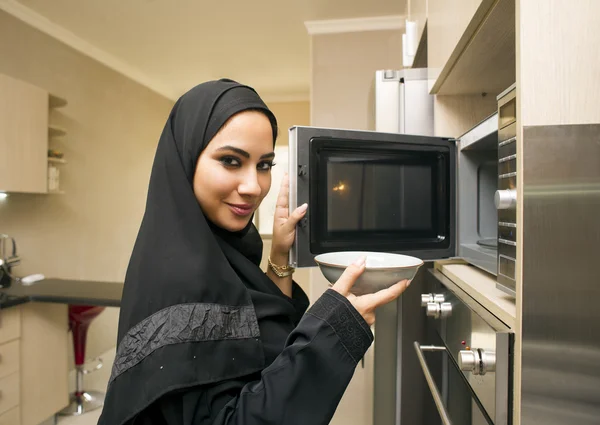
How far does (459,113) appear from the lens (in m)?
0.96

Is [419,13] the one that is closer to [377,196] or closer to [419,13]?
[419,13]

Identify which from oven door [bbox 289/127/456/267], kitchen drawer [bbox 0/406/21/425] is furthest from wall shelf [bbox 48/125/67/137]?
oven door [bbox 289/127/456/267]

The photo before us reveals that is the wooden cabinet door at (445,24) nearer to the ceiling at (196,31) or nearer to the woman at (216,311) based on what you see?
the woman at (216,311)

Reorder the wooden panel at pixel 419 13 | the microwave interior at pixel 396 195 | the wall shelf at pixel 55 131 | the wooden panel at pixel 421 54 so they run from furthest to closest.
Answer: the wall shelf at pixel 55 131
the wooden panel at pixel 421 54
the wooden panel at pixel 419 13
the microwave interior at pixel 396 195

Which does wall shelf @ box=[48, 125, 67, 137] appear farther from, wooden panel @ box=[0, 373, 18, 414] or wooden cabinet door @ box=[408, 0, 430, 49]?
wooden cabinet door @ box=[408, 0, 430, 49]

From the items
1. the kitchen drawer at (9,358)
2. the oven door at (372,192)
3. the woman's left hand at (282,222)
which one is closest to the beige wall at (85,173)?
the kitchen drawer at (9,358)

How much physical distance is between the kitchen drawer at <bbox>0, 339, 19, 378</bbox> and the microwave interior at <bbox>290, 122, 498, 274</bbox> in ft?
5.70

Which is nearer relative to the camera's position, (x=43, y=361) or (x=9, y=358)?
(x=9, y=358)

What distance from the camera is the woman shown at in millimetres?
521

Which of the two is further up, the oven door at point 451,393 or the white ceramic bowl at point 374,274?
the white ceramic bowl at point 374,274

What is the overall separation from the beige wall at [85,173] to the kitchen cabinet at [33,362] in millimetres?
554

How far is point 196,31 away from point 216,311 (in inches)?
97.0

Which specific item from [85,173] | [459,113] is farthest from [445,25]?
[85,173]

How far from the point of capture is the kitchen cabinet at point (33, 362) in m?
1.65
